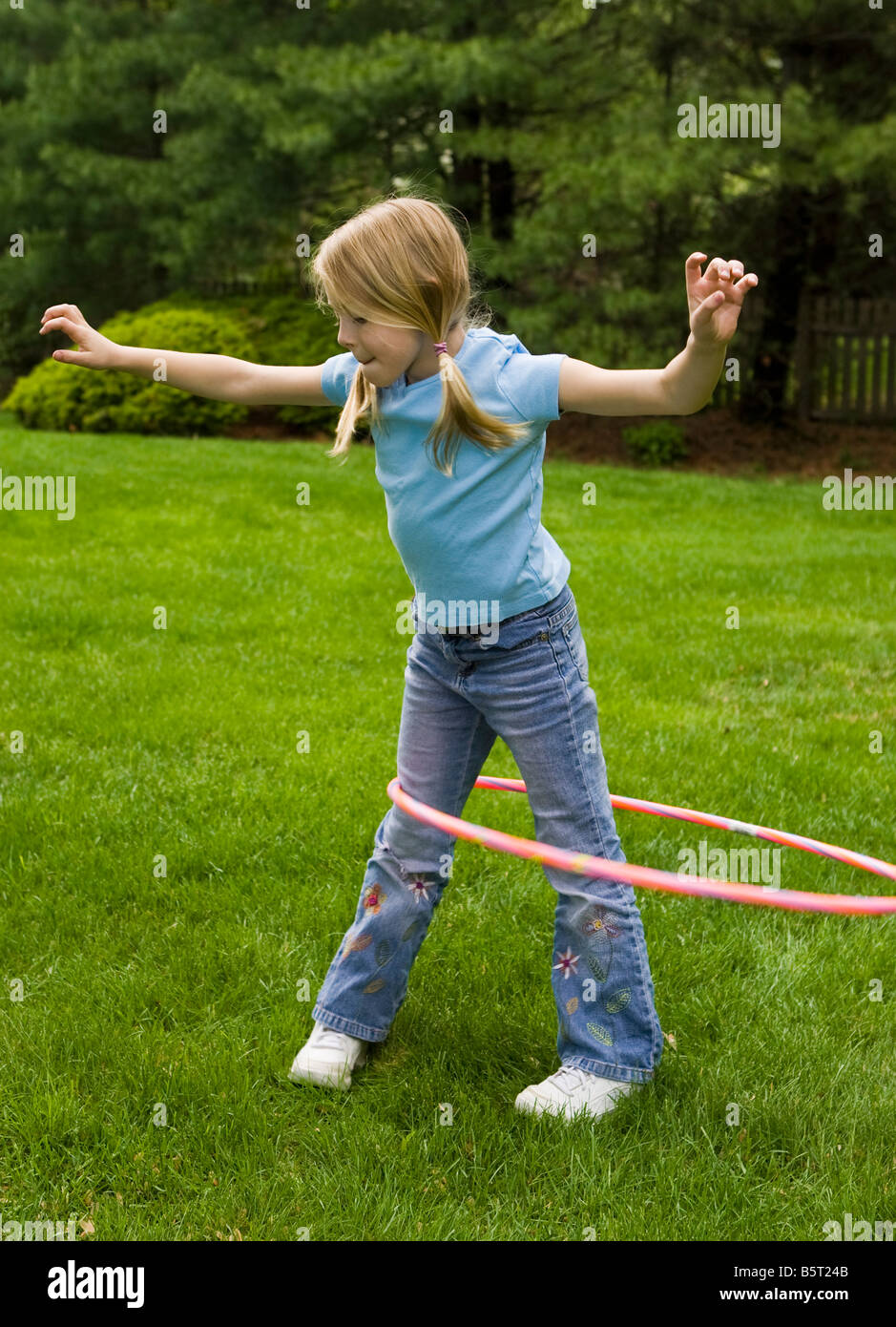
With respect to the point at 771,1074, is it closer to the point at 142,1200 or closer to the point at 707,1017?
the point at 707,1017

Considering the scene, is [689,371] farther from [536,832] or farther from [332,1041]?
[332,1041]

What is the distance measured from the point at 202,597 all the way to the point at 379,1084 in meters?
4.56

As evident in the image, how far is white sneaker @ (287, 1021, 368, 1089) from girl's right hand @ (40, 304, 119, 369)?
1.59 m

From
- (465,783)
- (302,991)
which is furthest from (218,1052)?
(465,783)

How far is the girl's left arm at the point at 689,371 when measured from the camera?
226cm

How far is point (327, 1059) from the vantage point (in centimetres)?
296

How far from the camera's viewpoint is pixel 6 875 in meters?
3.90

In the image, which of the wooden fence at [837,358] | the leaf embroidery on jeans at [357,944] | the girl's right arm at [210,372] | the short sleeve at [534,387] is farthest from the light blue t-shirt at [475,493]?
the wooden fence at [837,358]

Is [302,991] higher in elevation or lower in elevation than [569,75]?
lower

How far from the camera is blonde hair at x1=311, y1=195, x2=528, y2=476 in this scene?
251 centimetres

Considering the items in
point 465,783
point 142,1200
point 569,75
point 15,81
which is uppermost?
point 15,81

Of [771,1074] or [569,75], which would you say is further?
[569,75]

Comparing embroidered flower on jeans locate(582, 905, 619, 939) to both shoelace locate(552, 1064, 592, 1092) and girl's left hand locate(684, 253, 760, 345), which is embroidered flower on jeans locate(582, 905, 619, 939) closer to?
shoelace locate(552, 1064, 592, 1092)

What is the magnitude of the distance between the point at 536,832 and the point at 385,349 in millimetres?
1099
